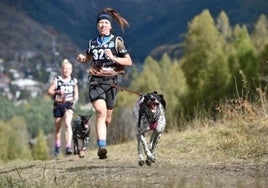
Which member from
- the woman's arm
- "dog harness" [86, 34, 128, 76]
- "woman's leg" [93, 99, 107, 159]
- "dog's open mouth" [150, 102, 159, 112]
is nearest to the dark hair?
"dog harness" [86, 34, 128, 76]

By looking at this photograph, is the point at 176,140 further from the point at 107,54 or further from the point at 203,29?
the point at 203,29

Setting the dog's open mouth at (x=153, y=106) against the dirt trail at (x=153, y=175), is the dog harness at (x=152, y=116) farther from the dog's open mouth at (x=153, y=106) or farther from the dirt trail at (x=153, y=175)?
the dirt trail at (x=153, y=175)

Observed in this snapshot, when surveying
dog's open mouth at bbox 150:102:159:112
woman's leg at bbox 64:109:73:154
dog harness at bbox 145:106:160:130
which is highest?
woman's leg at bbox 64:109:73:154

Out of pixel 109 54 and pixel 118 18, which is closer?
pixel 109 54

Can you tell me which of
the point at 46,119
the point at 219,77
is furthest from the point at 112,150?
the point at 46,119

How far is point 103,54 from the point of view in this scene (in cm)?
884

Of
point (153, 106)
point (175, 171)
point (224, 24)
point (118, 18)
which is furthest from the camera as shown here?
point (224, 24)

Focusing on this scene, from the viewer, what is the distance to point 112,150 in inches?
510

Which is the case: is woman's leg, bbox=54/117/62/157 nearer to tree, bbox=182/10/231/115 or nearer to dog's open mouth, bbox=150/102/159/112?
dog's open mouth, bbox=150/102/159/112

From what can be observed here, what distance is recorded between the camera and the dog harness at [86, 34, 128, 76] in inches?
348

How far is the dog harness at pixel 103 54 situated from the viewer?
884cm

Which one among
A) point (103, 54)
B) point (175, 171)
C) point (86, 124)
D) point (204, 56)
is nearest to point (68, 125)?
point (86, 124)

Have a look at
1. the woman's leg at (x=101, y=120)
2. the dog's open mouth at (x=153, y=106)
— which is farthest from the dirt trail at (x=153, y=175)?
the dog's open mouth at (x=153, y=106)

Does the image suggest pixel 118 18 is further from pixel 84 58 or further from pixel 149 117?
pixel 149 117
